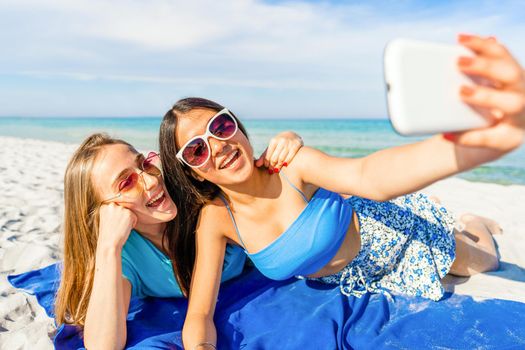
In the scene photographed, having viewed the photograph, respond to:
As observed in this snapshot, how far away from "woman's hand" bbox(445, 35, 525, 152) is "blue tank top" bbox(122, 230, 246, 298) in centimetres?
250

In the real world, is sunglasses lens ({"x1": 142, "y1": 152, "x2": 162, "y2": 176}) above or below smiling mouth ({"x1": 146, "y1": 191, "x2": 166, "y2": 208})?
above

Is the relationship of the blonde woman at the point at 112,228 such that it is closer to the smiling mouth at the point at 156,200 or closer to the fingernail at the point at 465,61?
the smiling mouth at the point at 156,200

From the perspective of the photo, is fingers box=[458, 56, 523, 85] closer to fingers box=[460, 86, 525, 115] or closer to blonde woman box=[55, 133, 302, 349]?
fingers box=[460, 86, 525, 115]

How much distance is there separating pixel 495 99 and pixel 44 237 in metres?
5.01

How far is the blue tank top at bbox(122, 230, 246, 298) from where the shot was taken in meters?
3.31

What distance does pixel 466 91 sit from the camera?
1.29 metres

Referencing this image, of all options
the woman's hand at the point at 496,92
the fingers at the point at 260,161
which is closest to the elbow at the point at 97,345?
the fingers at the point at 260,161

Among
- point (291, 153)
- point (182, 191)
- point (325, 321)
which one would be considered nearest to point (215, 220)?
point (182, 191)

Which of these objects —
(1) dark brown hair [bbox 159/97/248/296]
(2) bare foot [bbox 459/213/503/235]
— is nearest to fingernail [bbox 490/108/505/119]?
(1) dark brown hair [bbox 159/97/248/296]

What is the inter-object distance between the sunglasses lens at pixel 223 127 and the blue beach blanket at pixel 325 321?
1.40 m

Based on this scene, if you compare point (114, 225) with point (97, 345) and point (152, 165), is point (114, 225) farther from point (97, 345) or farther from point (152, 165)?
point (97, 345)

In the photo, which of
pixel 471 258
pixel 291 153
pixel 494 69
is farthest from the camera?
pixel 471 258

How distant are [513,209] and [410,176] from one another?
5190 mm

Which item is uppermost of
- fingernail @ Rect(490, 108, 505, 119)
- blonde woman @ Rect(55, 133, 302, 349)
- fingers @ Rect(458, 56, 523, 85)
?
fingers @ Rect(458, 56, 523, 85)
